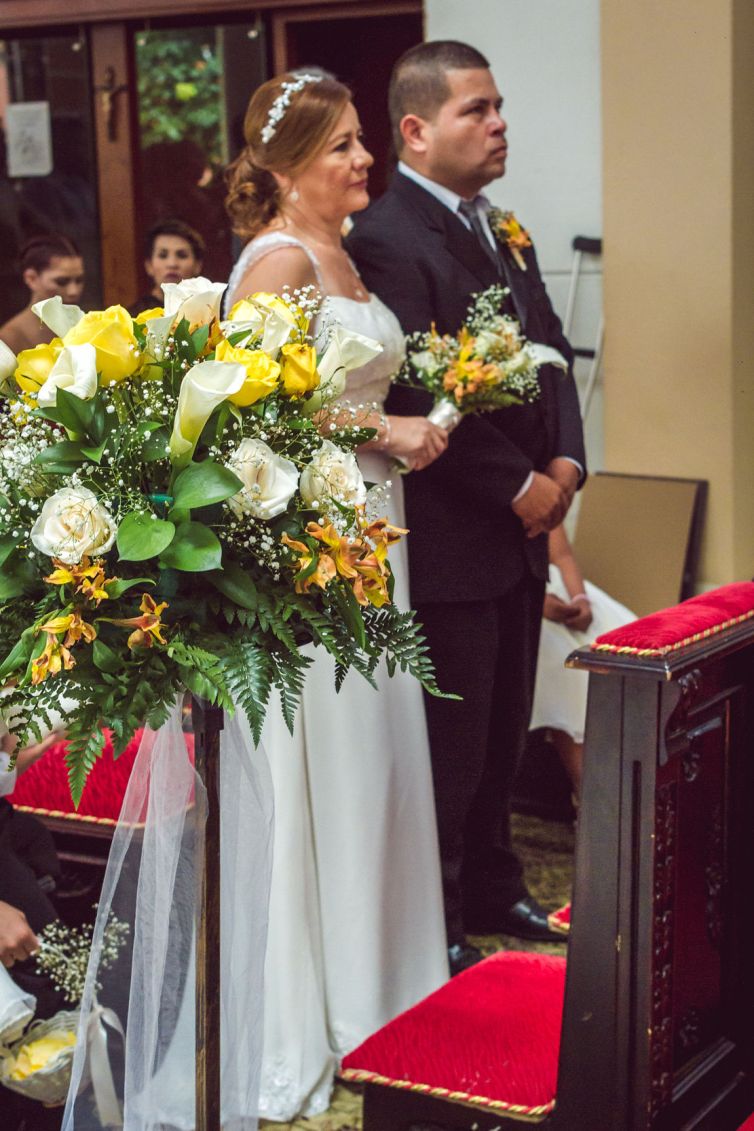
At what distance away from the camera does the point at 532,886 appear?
400cm

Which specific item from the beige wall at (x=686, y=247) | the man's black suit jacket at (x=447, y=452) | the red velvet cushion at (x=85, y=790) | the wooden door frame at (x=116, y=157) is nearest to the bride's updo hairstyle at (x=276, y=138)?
the man's black suit jacket at (x=447, y=452)

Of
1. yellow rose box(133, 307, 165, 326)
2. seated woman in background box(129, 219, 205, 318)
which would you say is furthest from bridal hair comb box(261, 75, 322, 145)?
seated woman in background box(129, 219, 205, 318)

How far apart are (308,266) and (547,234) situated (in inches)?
97.2

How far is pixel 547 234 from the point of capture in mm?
5156

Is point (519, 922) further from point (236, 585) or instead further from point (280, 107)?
point (236, 585)

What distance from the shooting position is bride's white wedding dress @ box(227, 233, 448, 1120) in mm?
2799

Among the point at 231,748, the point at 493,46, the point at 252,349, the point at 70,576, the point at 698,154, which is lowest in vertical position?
the point at 231,748

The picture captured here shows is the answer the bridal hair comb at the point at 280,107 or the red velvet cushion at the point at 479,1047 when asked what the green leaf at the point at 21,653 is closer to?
the red velvet cushion at the point at 479,1047

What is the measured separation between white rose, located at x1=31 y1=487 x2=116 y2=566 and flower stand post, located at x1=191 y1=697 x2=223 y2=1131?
272 mm

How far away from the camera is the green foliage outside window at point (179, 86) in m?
6.18

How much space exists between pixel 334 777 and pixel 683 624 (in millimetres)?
1076

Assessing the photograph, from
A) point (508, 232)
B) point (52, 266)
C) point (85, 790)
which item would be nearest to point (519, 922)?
point (85, 790)

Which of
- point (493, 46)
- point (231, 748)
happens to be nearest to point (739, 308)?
point (493, 46)

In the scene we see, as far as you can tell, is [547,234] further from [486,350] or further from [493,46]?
[486,350]
